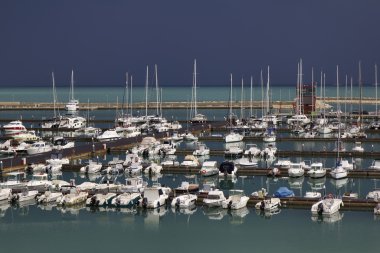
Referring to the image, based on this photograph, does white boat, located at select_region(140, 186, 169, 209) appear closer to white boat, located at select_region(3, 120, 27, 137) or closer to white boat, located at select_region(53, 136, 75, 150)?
white boat, located at select_region(53, 136, 75, 150)

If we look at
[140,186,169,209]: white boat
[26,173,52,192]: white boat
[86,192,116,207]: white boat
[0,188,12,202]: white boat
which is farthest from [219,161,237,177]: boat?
[0,188,12,202]: white boat

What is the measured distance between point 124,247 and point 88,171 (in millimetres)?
16237

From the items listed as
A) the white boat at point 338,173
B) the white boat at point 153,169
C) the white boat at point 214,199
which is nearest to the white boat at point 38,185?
the white boat at point 153,169

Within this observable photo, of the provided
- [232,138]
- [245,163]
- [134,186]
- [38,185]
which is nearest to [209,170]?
[245,163]

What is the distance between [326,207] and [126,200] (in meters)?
10.4

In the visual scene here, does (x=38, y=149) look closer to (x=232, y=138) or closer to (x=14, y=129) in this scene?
(x=14, y=129)

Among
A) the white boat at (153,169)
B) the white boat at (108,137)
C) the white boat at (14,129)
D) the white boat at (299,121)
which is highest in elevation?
the white boat at (299,121)

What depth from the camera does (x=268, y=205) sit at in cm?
3391

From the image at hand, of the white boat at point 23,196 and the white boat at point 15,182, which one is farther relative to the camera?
the white boat at point 15,182

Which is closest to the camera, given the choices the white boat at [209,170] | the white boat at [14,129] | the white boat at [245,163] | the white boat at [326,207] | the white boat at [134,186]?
the white boat at [326,207]

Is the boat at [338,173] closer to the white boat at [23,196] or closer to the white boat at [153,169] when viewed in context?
the white boat at [153,169]

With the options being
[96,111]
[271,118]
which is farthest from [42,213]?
[96,111]

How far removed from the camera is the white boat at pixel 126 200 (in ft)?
116

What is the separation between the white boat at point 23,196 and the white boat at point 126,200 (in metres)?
4.70
